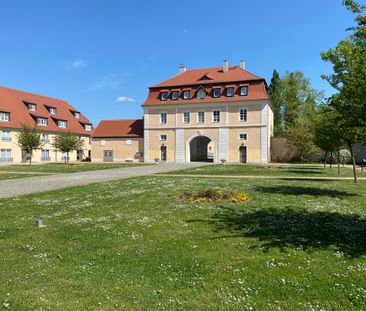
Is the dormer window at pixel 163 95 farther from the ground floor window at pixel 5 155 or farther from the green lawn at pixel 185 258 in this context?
the green lawn at pixel 185 258

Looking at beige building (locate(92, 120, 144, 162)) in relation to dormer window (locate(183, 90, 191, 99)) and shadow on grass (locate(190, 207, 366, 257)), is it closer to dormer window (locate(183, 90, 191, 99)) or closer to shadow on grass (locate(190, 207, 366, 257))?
dormer window (locate(183, 90, 191, 99))

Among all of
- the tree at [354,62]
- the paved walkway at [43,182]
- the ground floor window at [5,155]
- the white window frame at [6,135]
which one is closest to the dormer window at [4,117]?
the white window frame at [6,135]

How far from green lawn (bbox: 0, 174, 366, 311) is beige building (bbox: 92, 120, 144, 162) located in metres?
43.7

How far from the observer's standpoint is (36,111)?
54188mm

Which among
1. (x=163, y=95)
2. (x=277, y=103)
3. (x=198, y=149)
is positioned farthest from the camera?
(x=277, y=103)

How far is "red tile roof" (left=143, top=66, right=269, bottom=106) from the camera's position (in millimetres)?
46531

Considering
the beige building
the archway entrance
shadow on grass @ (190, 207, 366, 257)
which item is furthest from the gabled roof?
shadow on grass @ (190, 207, 366, 257)

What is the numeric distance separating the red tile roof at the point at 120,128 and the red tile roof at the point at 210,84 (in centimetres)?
577

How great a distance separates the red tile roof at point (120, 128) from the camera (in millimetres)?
55312

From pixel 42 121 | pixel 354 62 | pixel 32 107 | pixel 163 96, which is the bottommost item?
pixel 354 62

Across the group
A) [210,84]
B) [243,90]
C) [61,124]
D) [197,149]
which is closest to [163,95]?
[210,84]

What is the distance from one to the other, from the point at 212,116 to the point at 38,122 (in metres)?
27.4

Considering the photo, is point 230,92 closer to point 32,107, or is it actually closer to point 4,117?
point 32,107

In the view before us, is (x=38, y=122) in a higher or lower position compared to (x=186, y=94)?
lower
